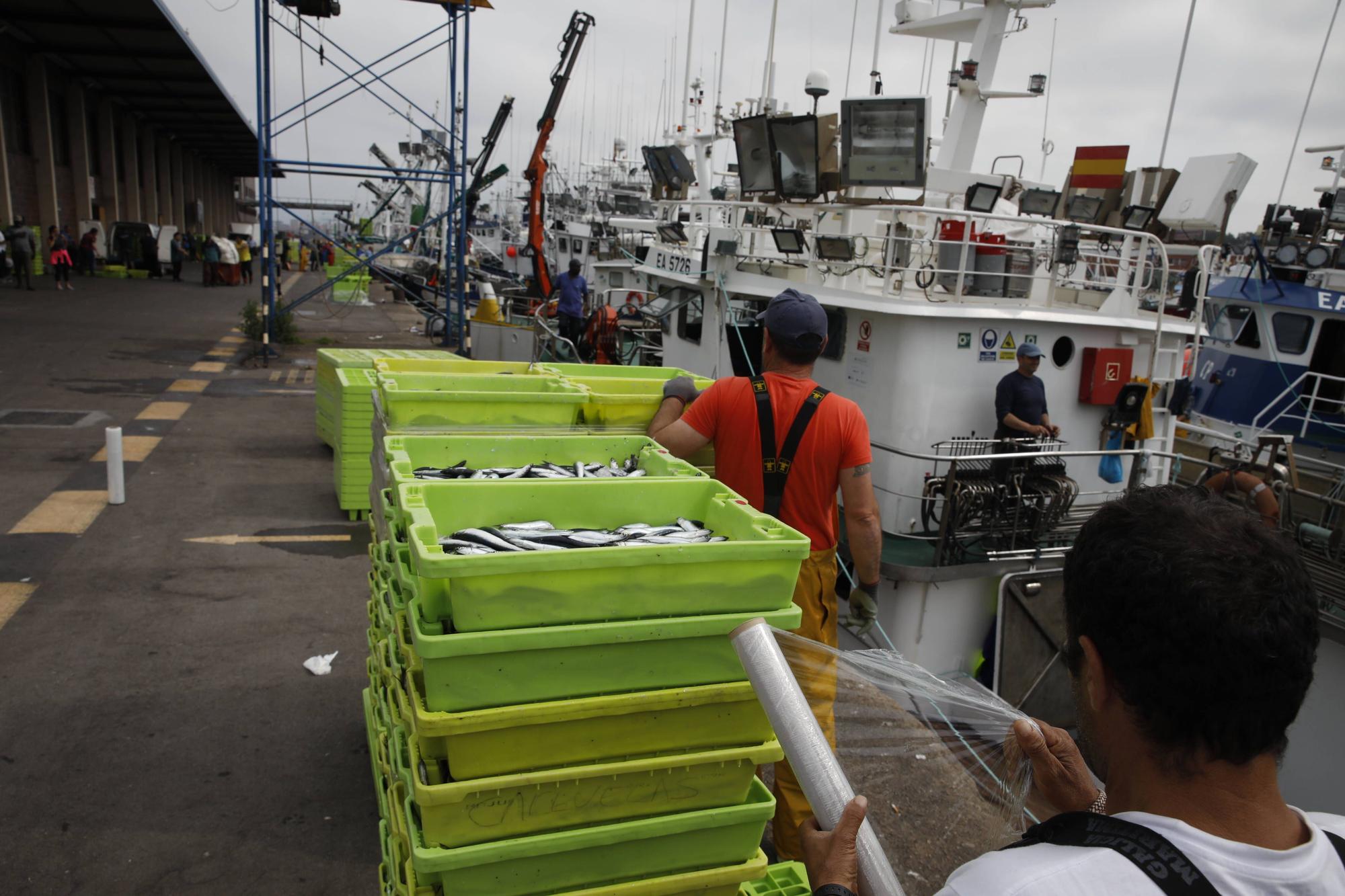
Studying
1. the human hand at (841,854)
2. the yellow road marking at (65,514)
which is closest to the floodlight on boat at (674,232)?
the yellow road marking at (65,514)

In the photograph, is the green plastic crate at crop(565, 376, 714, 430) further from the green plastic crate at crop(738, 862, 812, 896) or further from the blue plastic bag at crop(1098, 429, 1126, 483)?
the blue plastic bag at crop(1098, 429, 1126, 483)

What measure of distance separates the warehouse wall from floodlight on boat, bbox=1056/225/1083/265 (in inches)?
1209

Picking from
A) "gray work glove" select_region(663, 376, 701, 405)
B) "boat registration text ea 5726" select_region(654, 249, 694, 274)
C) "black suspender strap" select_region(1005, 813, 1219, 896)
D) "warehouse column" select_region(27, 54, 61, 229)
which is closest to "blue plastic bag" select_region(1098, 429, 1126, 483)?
"boat registration text ea 5726" select_region(654, 249, 694, 274)

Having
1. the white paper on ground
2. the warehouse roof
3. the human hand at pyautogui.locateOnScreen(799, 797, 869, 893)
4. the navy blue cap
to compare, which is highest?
the warehouse roof

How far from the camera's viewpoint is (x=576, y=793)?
2.13m

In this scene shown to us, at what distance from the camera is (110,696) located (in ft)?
15.8

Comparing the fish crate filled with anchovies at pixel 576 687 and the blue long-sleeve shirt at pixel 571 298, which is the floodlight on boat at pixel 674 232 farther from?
the fish crate filled with anchovies at pixel 576 687

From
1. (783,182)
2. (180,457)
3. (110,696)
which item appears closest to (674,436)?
(110,696)

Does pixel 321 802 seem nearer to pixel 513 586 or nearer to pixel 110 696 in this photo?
pixel 110 696

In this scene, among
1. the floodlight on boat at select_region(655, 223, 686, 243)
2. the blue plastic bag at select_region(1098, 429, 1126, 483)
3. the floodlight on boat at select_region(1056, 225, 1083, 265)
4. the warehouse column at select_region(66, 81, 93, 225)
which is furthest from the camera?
the warehouse column at select_region(66, 81, 93, 225)

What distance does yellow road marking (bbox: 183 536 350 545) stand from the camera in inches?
289

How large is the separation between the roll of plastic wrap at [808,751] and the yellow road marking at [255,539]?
22.1ft

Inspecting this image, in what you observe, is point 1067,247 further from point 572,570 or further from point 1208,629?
point 1208,629

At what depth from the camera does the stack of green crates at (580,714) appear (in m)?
1.97
